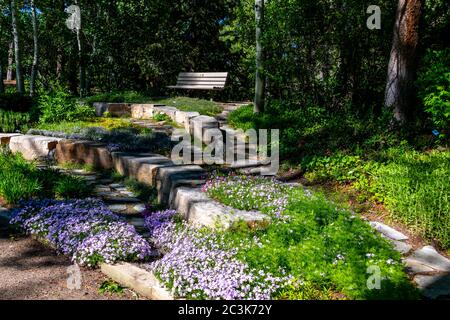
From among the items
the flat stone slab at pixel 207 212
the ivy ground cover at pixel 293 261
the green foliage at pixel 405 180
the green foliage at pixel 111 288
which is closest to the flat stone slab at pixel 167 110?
the green foliage at pixel 405 180

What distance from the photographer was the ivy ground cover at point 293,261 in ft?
9.92

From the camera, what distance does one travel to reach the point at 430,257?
3998 mm

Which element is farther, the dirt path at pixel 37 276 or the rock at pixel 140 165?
the rock at pixel 140 165

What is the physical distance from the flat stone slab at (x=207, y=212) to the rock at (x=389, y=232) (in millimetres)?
1250

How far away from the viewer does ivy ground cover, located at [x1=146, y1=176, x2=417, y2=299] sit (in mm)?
3023

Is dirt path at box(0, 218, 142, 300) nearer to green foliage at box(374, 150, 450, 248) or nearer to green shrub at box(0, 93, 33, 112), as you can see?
green foliage at box(374, 150, 450, 248)

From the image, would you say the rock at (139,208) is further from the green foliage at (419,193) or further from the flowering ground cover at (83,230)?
the green foliage at (419,193)

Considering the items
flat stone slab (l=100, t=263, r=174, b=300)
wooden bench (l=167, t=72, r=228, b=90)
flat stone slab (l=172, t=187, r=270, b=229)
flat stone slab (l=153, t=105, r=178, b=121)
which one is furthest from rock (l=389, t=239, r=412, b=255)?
wooden bench (l=167, t=72, r=228, b=90)

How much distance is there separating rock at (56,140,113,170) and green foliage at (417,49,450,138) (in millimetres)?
5347

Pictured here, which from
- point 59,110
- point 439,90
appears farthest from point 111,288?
point 59,110

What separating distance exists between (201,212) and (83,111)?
6630 millimetres

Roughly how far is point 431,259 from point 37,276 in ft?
11.8

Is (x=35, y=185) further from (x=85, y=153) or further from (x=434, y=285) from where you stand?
(x=434, y=285)
